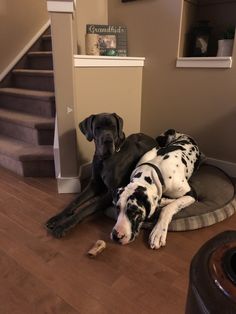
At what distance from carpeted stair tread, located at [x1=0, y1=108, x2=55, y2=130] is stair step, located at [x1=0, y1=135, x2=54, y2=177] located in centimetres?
23

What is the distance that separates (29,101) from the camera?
126 inches

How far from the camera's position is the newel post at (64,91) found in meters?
1.89

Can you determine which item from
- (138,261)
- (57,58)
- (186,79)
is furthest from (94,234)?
(186,79)

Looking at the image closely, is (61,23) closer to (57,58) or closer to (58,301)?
(57,58)

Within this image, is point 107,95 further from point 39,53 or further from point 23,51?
point 23,51

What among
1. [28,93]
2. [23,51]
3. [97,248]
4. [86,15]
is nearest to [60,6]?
[86,15]

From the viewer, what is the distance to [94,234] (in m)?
1.80

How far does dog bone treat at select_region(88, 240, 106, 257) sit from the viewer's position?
1577mm

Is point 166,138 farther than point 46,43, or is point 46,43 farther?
point 46,43

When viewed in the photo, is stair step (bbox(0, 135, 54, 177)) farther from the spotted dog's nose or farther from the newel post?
the spotted dog's nose

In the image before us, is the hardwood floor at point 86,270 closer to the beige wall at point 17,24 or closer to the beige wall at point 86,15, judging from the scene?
the beige wall at point 86,15

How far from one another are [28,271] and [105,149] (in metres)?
0.95

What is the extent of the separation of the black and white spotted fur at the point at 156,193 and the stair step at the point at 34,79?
183 centimetres

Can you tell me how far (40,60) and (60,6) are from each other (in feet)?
6.46
